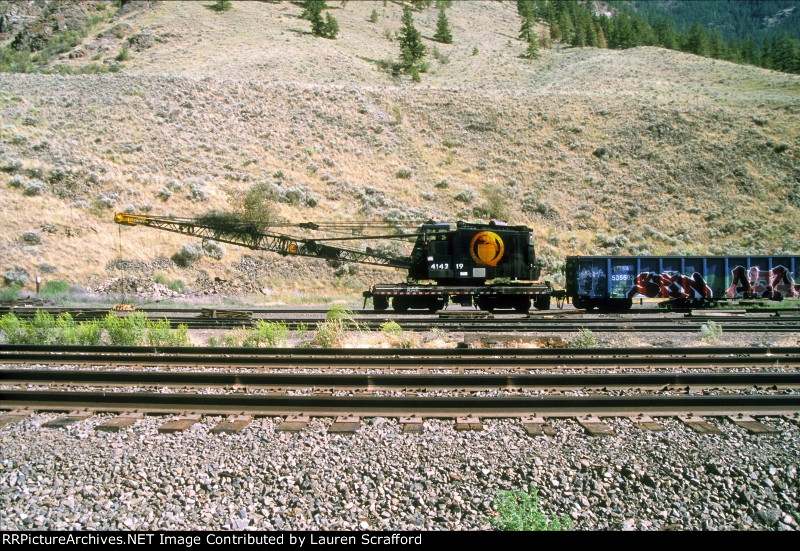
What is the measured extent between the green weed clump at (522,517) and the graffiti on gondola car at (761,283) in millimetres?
22226

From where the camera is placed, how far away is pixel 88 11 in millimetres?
79250

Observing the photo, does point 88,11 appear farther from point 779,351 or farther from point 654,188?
point 779,351

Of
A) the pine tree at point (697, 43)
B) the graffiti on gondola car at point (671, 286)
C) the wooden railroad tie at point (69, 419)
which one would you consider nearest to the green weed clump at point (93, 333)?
the wooden railroad tie at point (69, 419)

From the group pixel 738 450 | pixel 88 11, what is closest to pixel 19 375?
pixel 738 450

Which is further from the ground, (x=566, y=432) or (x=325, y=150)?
(x=325, y=150)

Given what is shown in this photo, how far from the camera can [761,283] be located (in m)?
22.9

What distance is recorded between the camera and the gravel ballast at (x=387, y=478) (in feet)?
14.7

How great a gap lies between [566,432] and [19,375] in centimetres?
906

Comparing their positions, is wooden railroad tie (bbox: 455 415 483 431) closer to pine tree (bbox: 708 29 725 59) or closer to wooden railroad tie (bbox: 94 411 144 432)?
wooden railroad tie (bbox: 94 411 144 432)

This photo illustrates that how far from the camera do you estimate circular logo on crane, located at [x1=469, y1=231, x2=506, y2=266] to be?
69.0 ft

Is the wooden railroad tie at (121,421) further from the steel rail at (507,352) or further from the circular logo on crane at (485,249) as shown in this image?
the circular logo on crane at (485,249)

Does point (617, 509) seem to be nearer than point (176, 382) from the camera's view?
Yes

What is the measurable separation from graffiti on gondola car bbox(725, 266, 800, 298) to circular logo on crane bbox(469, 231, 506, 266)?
34.3 feet
